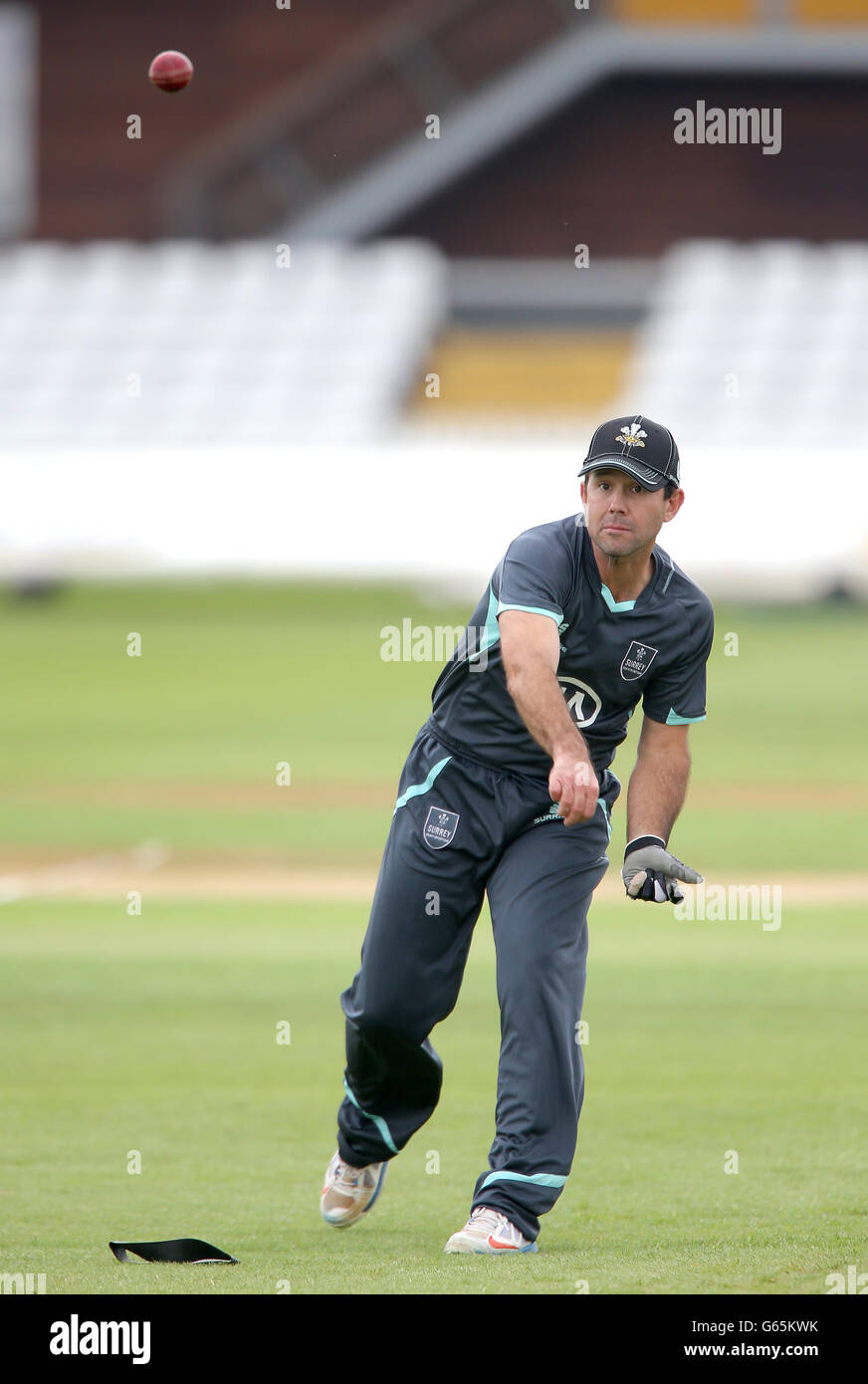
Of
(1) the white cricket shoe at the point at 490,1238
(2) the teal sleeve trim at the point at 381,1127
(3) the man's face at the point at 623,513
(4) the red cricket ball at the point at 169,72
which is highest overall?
(4) the red cricket ball at the point at 169,72

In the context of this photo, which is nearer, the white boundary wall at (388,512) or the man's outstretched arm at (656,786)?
the man's outstretched arm at (656,786)

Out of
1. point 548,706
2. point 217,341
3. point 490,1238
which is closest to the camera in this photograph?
point 548,706

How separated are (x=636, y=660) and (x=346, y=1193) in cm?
192

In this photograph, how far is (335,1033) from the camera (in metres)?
10.1

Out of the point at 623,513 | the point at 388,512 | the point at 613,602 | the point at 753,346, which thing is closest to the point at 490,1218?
the point at 613,602

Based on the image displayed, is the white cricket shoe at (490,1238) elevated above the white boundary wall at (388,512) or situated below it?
below

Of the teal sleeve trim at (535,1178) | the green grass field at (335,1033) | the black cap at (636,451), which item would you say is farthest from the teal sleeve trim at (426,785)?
the green grass field at (335,1033)

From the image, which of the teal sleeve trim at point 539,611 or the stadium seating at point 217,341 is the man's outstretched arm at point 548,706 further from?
the stadium seating at point 217,341

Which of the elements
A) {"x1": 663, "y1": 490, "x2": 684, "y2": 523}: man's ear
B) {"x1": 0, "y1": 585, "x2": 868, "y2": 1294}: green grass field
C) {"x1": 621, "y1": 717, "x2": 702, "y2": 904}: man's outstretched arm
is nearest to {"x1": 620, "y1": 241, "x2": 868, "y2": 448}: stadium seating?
{"x1": 0, "y1": 585, "x2": 868, "y2": 1294}: green grass field

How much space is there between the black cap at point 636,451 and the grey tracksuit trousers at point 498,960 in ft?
3.27

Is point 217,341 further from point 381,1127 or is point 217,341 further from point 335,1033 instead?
point 381,1127

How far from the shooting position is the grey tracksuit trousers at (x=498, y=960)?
609 cm

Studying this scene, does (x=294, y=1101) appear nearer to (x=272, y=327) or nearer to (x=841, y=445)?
(x=841, y=445)
